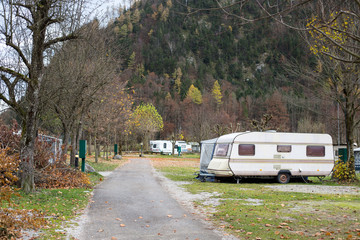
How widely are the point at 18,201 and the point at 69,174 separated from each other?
16.2 ft

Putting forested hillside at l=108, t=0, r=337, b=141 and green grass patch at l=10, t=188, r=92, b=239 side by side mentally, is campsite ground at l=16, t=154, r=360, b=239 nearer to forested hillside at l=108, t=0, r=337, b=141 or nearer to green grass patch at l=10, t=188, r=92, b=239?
green grass patch at l=10, t=188, r=92, b=239

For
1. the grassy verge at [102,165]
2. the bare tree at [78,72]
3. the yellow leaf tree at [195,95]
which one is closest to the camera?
the bare tree at [78,72]

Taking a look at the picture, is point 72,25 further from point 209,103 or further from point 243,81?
point 243,81

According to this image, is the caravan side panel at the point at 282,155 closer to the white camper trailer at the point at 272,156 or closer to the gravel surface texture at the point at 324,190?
the white camper trailer at the point at 272,156

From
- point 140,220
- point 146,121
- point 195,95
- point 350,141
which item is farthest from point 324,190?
point 195,95

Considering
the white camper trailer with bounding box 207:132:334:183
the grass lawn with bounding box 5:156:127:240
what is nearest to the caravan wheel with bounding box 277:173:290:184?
the white camper trailer with bounding box 207:132:334:183

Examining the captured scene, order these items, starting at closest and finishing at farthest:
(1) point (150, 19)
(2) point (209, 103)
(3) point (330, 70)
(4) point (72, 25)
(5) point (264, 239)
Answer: (5) point (264, 239)
(4) point (72, 25)
(3) point (330, 70)
(2) point (209, 103)
(1) point (150, 19)

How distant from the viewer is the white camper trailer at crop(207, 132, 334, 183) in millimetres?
17891

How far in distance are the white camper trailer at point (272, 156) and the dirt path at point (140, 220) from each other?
6.10 meters

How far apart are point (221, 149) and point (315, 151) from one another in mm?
4837

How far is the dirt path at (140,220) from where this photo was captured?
6.96 m

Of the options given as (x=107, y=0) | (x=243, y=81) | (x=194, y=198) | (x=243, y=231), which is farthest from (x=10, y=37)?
(x=243, y=81)

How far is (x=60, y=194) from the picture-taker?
11.5m

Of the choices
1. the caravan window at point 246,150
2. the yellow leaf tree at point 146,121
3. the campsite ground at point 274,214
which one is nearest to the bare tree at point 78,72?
the campsite ground at point 274,214
